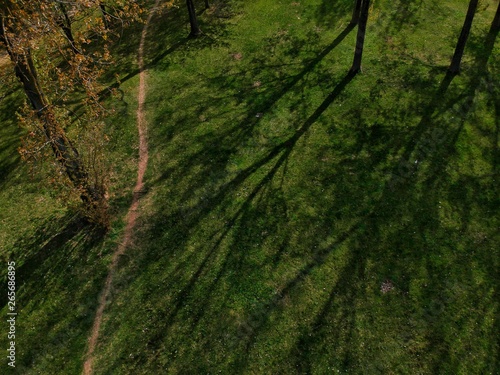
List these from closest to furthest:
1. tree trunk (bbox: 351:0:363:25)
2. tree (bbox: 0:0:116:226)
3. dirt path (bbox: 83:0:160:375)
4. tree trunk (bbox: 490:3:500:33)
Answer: tree (bbox: 0:0:116:226), dirt path (bbox: 83:0:160:375), tree trunk (bbox: 490:3:500:33), tree trunk (bbox: 351:0:363:25)

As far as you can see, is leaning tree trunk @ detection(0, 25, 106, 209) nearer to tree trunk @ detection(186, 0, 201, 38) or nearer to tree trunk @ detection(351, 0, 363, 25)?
tree trunk @ detection(186, 0, 201, 38)

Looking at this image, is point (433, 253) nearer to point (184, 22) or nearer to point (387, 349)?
point (387, 349)

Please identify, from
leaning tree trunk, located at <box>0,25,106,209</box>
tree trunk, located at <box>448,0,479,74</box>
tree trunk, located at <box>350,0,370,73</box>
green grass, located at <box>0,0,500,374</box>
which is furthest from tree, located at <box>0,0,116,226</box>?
tree trunk, located at <box>448,0,479,74</box>

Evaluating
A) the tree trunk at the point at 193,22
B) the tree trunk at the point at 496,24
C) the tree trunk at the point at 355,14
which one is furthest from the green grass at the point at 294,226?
the tree trunk at the point at 193,22

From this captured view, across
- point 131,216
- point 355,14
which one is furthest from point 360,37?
point 131,216

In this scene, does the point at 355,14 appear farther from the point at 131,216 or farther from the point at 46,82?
the point at 46,82

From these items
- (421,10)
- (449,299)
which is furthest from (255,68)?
(449,299)
